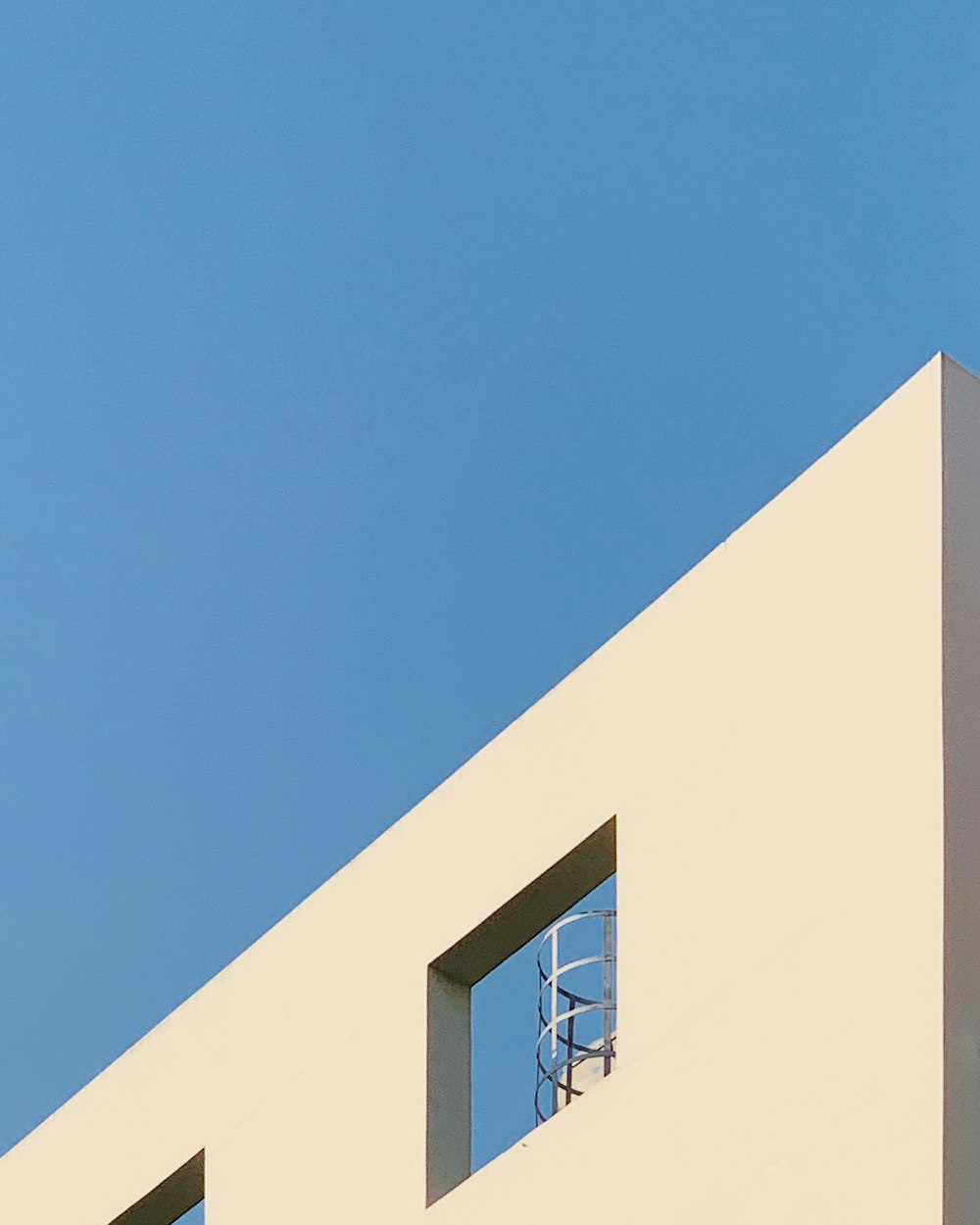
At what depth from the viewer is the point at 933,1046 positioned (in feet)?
25.2

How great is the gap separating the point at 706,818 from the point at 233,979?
130 inches

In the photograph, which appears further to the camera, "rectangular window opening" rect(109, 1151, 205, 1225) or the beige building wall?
"rectangular window opening" rect(109, 1151, 205, 1225)

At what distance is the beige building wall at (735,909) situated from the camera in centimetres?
796

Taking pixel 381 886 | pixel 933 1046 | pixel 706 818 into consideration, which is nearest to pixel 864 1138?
pixel 933 1046

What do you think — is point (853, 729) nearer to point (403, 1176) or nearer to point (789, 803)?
point (789, 803)

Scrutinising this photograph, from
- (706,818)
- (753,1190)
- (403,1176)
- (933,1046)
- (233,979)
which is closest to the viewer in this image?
(933,1046)

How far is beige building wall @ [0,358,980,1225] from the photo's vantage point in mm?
7957

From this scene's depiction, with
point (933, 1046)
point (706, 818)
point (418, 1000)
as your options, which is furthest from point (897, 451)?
point (418, 1000)

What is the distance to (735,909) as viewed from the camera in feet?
29.1

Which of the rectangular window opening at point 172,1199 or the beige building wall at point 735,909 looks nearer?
the beige building wall at point 735,909

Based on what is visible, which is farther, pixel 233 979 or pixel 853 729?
pixel 233 979

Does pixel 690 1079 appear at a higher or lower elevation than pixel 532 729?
lower

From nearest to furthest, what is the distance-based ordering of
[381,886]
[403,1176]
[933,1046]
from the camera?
[933,1046], [403,1176], [381,886]

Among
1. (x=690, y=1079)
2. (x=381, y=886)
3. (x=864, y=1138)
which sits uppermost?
(x=381, y=886)
